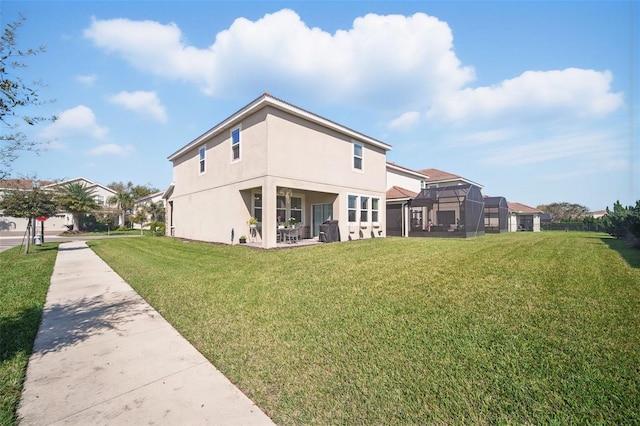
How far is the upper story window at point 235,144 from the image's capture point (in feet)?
43.3

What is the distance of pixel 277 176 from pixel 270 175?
1.21 feet

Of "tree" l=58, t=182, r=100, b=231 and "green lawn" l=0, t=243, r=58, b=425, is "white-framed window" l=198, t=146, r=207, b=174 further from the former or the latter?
"tree" l=58, t=182, r=100, b=231

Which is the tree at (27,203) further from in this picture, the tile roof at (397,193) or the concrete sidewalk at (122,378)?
the tile roof at (397,193)

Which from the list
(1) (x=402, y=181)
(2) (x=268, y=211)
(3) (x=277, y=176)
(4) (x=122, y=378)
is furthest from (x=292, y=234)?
(1) (x=402, y=181)

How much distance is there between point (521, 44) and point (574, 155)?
22.7 feet

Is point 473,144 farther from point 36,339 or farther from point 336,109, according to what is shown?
point 36,339

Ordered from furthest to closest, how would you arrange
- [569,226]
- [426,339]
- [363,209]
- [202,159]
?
[569,226], [202,159], [363,209], [426,339]

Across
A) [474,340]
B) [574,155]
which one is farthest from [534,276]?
[574,155]

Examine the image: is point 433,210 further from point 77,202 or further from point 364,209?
point 77,202

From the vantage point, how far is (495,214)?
27.0m

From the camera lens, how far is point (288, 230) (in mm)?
12898

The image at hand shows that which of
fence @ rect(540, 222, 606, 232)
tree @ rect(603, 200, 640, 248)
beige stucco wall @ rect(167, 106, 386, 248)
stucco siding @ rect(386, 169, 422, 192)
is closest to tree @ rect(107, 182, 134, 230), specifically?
beige stucco wall @ rect(167, 106, 386, 248)

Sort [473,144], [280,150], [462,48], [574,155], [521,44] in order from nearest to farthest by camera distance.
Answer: [521,44], [462,48], [280,150], [574,155], [473,144]

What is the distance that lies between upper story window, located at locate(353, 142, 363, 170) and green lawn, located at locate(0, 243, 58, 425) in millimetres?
13463
